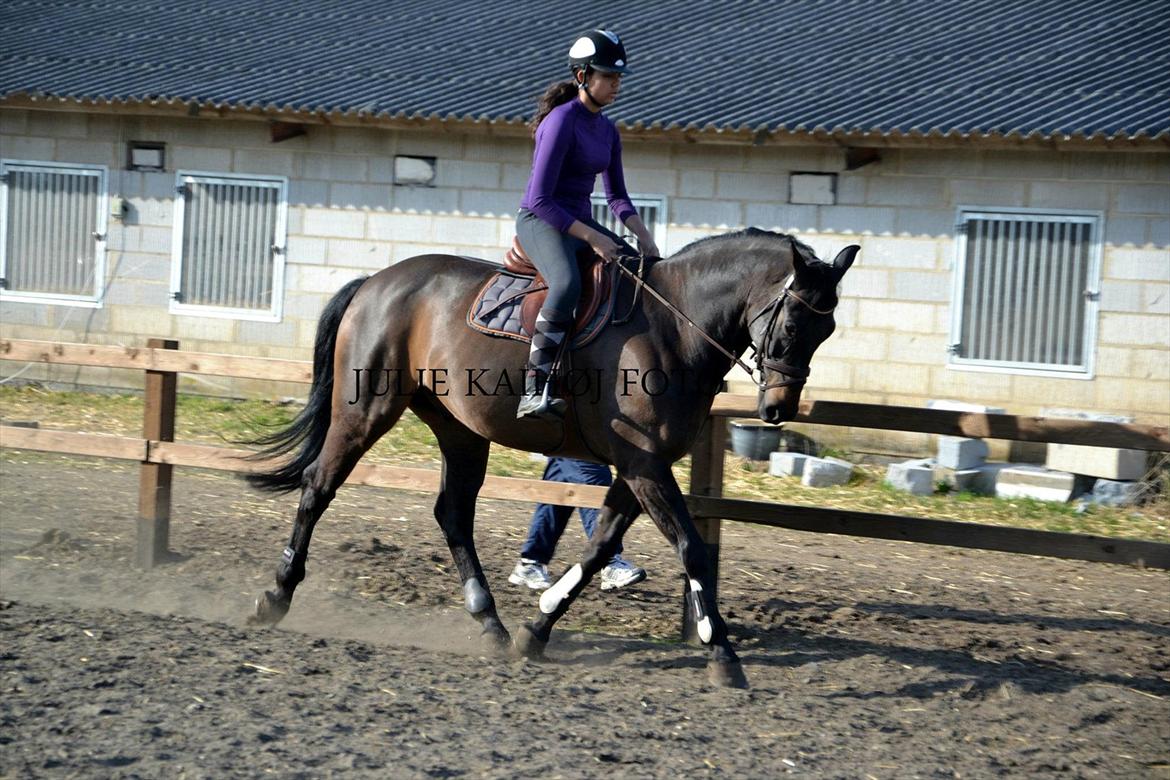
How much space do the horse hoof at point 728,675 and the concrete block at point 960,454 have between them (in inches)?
249

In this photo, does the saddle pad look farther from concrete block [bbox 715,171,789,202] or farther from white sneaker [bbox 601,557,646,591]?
concrete block [bbox 715,171,789,202]

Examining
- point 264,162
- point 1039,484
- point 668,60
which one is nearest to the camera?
point 1039,484

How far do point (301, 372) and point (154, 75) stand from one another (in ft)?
35.1

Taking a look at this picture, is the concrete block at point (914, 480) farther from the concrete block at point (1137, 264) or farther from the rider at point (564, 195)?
the rider at point (564, 195)

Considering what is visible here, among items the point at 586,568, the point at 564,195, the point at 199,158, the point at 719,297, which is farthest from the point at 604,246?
the point at 199,158

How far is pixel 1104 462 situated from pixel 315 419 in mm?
7100

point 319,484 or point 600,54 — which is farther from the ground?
point 600,54

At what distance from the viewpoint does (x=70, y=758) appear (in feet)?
12.3

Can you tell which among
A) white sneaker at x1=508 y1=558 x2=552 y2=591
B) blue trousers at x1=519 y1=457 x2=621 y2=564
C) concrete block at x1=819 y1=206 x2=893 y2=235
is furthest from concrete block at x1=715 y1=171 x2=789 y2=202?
white sneaker at x1=508 y1=558 x2=552 y2=591

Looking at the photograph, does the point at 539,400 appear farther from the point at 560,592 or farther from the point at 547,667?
the point at 547,667

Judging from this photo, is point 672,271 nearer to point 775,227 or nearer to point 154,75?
point 775,227

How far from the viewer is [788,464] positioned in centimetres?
1098

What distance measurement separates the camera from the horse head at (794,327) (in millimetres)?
4801

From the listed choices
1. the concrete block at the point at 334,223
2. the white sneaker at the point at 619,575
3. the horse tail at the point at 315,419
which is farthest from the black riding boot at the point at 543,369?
the concrete block at the point at 334,223
